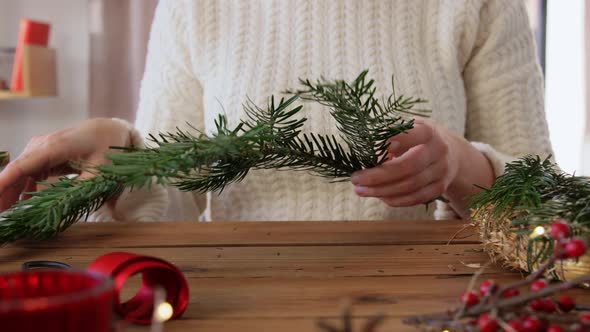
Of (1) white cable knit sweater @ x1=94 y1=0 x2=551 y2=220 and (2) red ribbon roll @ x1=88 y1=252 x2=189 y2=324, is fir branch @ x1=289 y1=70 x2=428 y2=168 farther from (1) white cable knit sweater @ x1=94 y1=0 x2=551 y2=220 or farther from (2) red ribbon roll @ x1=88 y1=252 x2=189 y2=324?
(1) white cable knit sweater @ x1=94 y1=0 x2=551 y2=220

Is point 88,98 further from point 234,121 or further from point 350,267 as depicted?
point 350,267

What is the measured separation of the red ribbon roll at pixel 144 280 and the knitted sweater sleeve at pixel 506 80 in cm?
68

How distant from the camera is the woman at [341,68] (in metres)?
1.08

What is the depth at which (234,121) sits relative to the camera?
3.64 feet

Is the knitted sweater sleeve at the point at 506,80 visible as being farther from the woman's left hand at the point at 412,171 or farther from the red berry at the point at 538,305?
the red berry at the point at 538,305

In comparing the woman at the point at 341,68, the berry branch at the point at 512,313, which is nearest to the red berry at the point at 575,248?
the berry branch at the point at 512,313

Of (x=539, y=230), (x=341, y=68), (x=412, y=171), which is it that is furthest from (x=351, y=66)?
(x=539, y=230)

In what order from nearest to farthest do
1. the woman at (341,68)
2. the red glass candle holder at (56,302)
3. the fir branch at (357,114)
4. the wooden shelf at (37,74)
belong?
the red glass candle holder at (56,302)
the fir branch at (357,114)
the woman at (341,68)
the wooden shelf at (37,74)

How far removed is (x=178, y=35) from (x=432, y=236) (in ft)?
2.22

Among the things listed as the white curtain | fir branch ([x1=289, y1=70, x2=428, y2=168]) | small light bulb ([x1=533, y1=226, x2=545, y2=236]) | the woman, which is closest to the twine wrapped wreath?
small light bulb ([x1=533, y1=226, x2=545, y2=236])

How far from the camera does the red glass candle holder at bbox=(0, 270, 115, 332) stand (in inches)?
9.7

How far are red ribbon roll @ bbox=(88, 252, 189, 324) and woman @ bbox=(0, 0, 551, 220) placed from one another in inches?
22.1

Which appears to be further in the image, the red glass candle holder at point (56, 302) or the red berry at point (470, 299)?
the red berry at point (470, 299)

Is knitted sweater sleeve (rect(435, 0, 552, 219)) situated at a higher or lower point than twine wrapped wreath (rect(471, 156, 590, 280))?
higher
